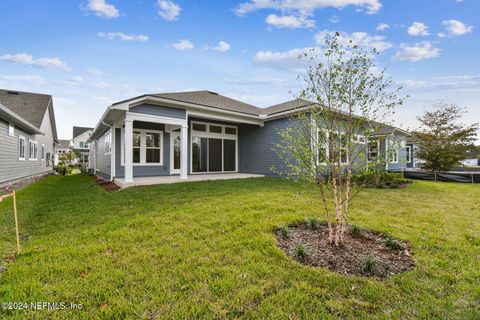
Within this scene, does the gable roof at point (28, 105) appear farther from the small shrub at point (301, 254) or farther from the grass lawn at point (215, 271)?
the small shrub at point (301, 254)

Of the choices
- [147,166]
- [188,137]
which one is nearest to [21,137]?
[147,166]

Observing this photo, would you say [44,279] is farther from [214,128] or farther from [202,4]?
[214,128]

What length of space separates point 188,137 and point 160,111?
321cm

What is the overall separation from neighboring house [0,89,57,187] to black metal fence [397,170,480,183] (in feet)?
63.7

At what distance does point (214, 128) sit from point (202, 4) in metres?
6.12

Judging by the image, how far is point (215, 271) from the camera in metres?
2.51

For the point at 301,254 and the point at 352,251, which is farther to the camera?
the point at 352,251

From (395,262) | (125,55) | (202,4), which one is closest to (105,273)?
(395,262)

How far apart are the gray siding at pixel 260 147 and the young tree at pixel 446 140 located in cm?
756

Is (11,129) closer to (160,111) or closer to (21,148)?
(21,148)

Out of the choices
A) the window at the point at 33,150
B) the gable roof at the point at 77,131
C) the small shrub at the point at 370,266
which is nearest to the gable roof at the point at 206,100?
the small shrub at the point at 370,266

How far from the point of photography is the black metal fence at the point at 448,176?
11.4 meters

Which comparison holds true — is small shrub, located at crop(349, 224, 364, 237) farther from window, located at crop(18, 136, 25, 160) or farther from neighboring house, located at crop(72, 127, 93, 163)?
neighboring house, located at crop(72, 127, 93, 163)

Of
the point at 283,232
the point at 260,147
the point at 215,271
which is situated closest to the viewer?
the point at 215,271
